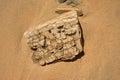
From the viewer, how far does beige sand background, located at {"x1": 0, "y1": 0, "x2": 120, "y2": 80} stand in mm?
2688

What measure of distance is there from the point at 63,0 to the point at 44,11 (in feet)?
0.82

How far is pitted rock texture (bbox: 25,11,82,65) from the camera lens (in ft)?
9.08

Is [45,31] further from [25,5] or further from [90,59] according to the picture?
[25,5]

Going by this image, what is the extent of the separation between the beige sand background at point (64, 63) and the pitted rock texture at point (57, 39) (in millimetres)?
90

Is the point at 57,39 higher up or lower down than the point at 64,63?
higher up

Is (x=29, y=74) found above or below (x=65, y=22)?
below

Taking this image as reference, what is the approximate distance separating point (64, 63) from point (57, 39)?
24 centimetres

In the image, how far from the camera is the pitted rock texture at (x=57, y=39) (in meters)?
2.77

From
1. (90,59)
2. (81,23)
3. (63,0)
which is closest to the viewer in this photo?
(90,59)

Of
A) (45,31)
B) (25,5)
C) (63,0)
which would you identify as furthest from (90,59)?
(25,5)

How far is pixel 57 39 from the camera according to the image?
2.82m

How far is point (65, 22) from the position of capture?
2775 mm

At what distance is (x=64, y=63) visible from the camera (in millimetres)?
2840

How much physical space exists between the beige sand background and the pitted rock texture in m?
0.09
